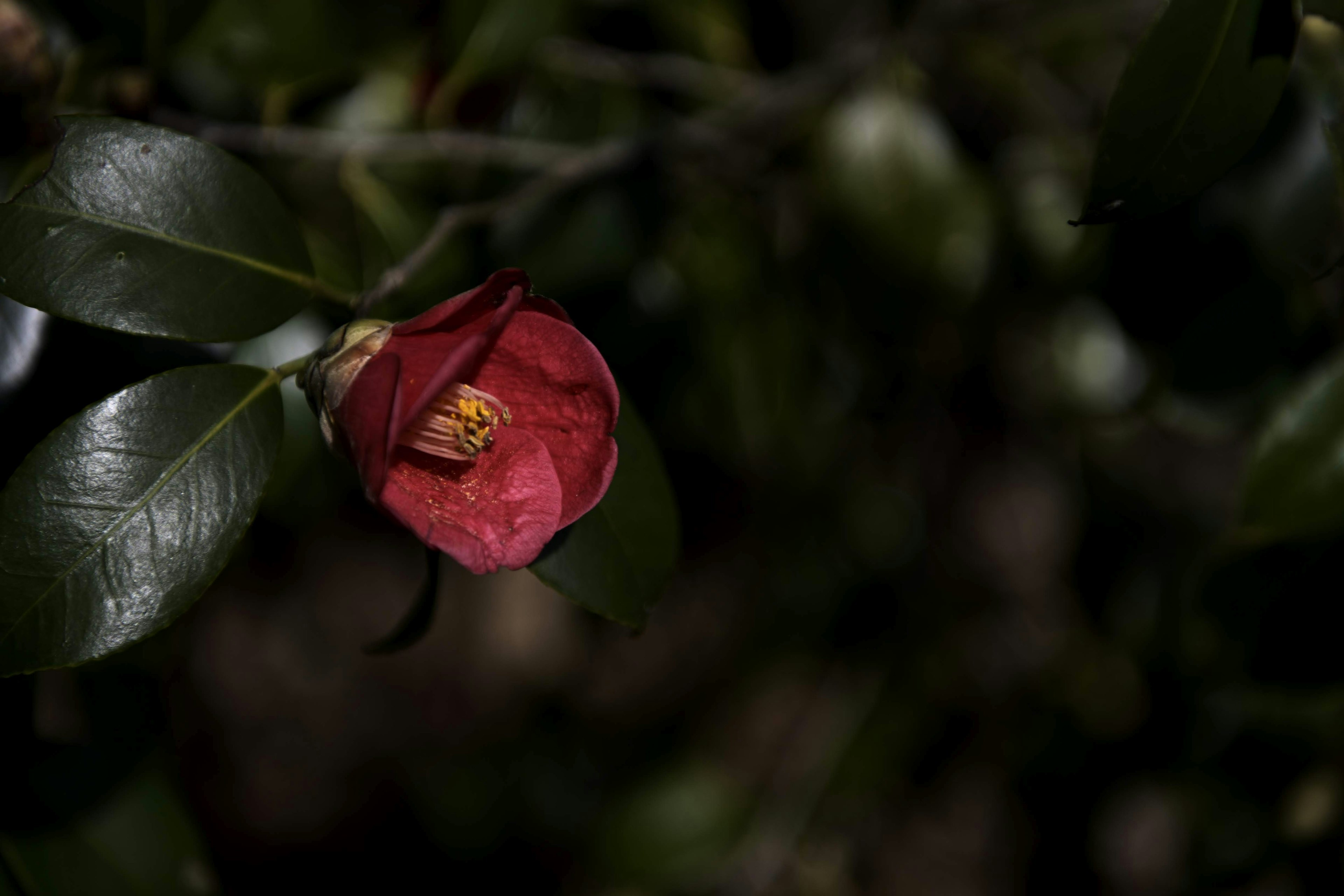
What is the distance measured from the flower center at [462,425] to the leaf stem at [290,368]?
0.32 ft

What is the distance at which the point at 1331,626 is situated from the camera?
1001 millimetres

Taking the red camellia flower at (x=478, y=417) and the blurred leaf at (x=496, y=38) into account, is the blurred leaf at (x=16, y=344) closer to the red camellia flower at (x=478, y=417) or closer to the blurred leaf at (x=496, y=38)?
the red camellia flower at (x=478, y=417)

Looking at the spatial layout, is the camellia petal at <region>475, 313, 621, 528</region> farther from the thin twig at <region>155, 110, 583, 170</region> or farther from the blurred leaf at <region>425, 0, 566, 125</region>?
the blurred leaf at <region>425, 0, 566, 125</region>

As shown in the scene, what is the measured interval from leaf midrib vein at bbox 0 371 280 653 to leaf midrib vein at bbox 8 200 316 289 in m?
0.10

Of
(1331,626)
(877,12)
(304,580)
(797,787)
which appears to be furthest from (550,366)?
(304,580)

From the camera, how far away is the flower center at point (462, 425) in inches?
24.7

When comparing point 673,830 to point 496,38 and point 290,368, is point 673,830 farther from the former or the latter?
point 496,38

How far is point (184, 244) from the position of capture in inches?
23.7

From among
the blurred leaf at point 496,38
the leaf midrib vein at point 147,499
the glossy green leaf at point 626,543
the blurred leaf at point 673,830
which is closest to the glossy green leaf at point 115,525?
the leaf midrib vein at point 147,499

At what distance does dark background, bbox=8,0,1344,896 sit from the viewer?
3.16 feet

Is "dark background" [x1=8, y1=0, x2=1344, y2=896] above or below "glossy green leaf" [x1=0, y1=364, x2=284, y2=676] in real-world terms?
below

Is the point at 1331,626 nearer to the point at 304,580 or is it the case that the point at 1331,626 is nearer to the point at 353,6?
the point at 353,6

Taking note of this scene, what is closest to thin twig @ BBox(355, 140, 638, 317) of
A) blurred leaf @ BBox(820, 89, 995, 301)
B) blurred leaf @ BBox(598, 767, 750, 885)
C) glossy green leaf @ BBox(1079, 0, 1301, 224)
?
blurred leaf @ BBox(820, 89, 995, 301)

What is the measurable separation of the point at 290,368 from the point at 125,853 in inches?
21.2
